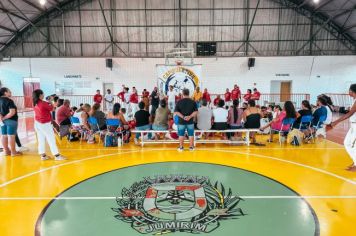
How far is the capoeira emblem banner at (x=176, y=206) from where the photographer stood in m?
2.80

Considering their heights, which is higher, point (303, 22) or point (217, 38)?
point (303, 22)

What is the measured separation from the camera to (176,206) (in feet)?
10.6

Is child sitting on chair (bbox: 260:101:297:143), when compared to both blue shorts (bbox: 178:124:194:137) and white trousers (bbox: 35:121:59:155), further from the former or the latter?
white trousers (bbox: 35:121:59:155)

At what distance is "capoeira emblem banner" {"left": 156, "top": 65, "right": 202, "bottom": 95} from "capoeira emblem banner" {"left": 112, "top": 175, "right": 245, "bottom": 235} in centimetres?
603

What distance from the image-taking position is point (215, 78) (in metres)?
17.5

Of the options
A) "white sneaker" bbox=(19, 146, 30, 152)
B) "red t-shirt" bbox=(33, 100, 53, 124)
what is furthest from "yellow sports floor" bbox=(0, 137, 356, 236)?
"red t-shirt" bbox=(33, 100, 53, 124)

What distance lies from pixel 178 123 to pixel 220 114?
125 centimetres

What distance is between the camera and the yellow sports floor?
2.82 meters

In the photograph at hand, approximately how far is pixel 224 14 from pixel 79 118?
13775 mm

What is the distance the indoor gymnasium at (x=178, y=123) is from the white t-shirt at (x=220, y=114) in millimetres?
40

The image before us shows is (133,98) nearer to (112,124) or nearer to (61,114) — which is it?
(61,114)

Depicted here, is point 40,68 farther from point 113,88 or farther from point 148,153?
point 148,153

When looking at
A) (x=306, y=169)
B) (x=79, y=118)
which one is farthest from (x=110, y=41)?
(x=306, y=169)

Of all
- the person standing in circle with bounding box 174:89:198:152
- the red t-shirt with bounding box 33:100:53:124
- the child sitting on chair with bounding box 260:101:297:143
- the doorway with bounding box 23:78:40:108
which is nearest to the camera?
the red t-shirt with bounding box 33:100:53:124
